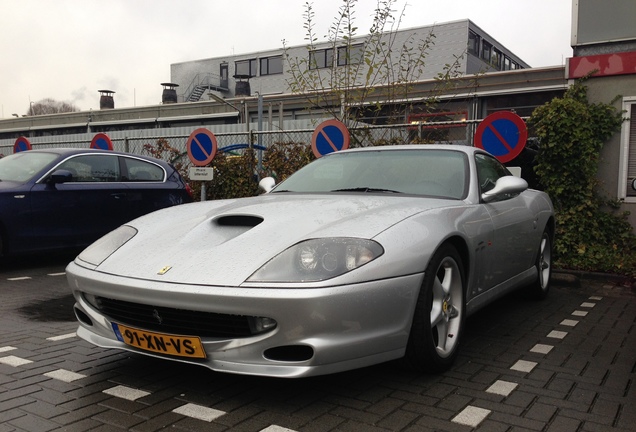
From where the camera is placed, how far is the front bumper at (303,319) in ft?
8.21

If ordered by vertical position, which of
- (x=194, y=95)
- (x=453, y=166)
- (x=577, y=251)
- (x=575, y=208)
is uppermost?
(x=194, y=95)

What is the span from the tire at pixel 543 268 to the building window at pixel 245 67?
37867mm

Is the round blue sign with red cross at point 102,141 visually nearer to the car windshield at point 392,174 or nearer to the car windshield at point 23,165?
the car windshield at point 23,165

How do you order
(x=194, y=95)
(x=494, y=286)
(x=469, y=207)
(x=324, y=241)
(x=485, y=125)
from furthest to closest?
(x=194, y=95) < (x=485, y=125) < (x=494, y=286) < (x=469, y=207) < (x=324, y=241)

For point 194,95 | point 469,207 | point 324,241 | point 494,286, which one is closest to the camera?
point 324,241

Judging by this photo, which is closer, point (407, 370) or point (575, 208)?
point (407, 370)

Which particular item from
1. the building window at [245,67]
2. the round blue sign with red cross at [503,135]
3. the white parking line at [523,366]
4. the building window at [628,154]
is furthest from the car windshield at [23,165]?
the building window at [245,67]

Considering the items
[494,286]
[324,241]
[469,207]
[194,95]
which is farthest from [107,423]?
[194,95]

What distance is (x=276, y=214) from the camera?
126 inches

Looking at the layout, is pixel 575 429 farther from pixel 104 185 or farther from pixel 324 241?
pixel 104 185

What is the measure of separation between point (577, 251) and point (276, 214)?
18.7 feet

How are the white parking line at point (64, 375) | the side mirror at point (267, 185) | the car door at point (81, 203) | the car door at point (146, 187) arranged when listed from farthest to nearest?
the car door at point (146, 187)
the car door at point (81, 203)
the side mirror at point (267, 185)
the white parking line at point (64, 375)

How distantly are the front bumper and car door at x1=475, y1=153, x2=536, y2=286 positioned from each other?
1.39m

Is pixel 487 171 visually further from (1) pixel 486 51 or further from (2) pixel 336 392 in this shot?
(1) pixel 486 51
